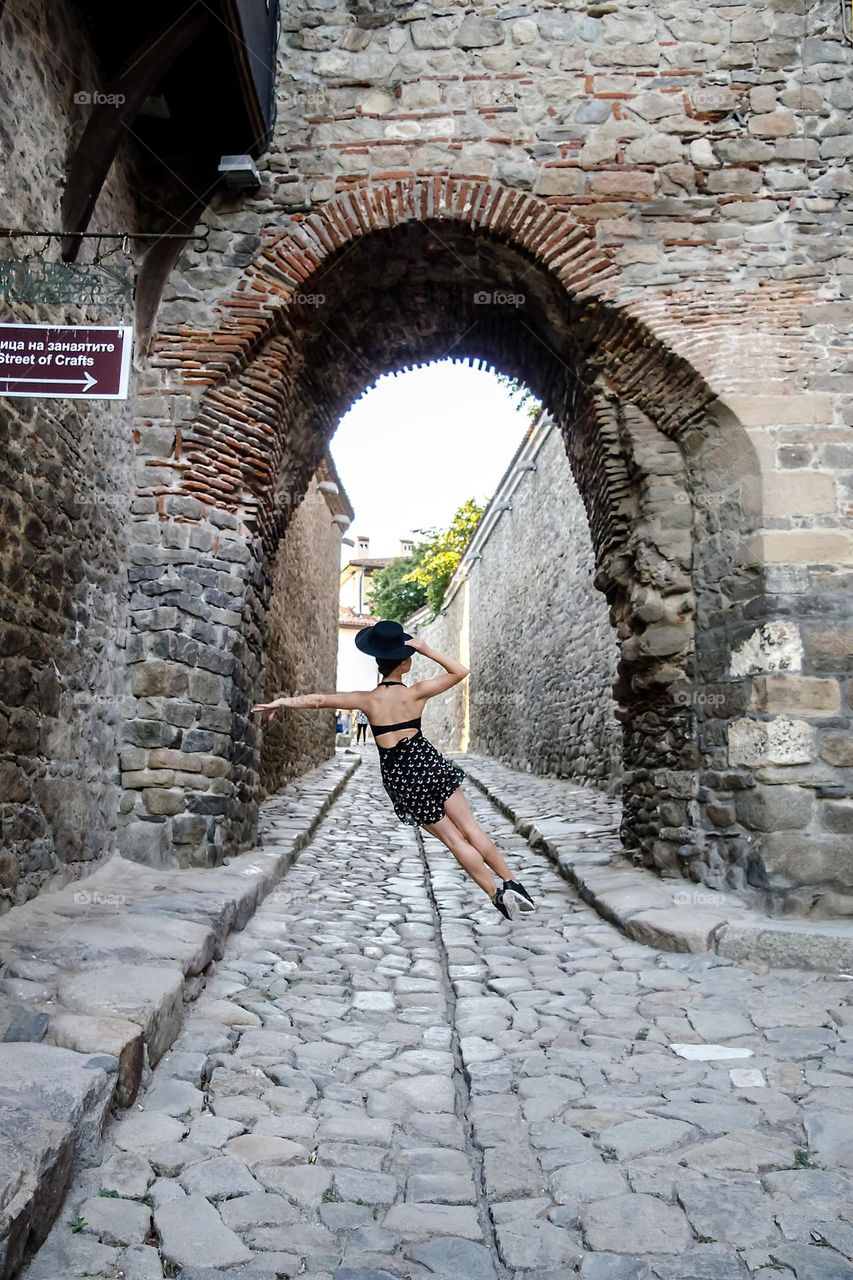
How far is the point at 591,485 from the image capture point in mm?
7133

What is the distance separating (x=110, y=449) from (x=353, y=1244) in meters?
4.64

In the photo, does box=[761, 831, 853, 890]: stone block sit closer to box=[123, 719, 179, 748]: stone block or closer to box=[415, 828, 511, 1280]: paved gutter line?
box=[415, 828, 511, 1280]: paved gutter line

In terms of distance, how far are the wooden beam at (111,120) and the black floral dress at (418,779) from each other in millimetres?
3053

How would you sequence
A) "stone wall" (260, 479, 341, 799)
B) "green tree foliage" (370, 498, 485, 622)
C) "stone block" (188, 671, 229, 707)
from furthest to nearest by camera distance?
"green tree foliage" (370, 498, 485, 622) < "stone wall" (260, 479, 341, 799) < "stone block" (188, 671, 229, 707)

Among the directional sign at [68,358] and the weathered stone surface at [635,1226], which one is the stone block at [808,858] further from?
the directional sign at [68,358]

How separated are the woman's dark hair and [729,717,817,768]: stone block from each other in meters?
2.06

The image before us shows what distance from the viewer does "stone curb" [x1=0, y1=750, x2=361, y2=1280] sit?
2141 millimetres

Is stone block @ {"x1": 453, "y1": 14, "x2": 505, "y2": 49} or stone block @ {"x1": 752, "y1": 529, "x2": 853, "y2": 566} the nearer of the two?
stone block @ {"x1": 752, "y1": 529, "x2": 853, "y2": 566}

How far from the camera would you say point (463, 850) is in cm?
475

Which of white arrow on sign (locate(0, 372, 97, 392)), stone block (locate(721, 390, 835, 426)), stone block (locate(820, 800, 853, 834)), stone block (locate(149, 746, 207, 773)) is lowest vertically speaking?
stone block (locate(820, 800, 853, 834))

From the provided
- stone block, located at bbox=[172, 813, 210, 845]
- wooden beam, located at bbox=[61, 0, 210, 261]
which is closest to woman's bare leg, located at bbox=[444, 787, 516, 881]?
stone block, located at bbox=[172, 813, 210, 845]

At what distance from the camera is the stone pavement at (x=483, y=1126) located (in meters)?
2.11

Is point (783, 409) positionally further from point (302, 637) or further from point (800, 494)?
point (302, 637)

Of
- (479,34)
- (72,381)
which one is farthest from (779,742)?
(479,34)
